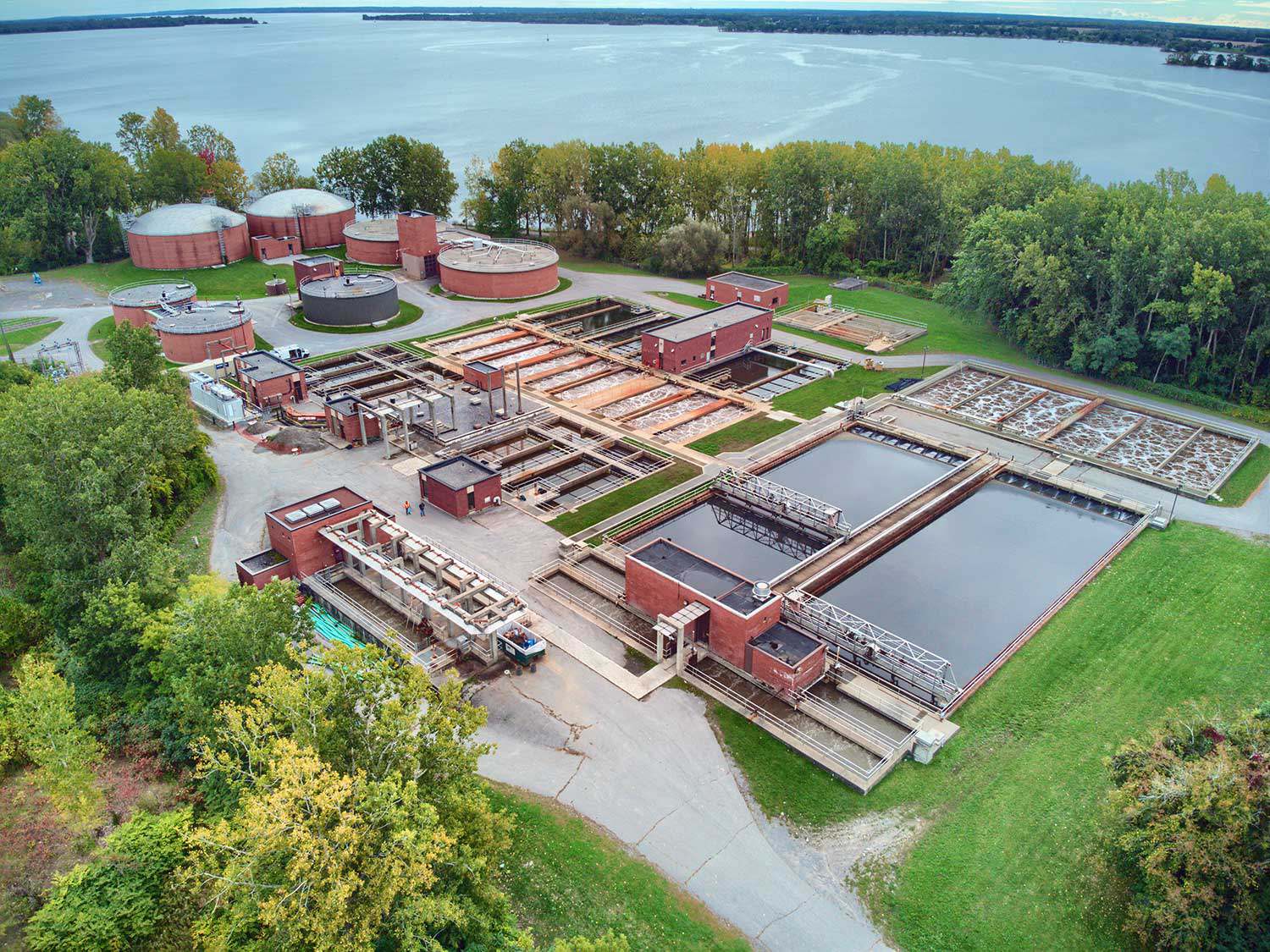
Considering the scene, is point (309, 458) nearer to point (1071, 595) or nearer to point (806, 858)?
point (806, 858)

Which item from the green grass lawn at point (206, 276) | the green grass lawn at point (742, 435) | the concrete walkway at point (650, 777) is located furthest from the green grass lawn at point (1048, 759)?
the green grass lawn at point (206, 276)

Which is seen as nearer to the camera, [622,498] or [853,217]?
[622,498]

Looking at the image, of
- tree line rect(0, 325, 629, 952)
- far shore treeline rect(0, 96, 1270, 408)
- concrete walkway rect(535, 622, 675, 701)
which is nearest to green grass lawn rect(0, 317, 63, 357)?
far shore treeline rect(0, 96, 1270, 408)

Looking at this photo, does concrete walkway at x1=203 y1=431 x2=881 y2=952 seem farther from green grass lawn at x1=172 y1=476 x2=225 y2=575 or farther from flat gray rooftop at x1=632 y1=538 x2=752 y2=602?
flat gray rooftop at x1=632 y1=538 x2=752 y2=602

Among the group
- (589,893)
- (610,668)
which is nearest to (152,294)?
(610,668)

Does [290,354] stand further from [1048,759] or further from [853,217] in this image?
[853,217]
